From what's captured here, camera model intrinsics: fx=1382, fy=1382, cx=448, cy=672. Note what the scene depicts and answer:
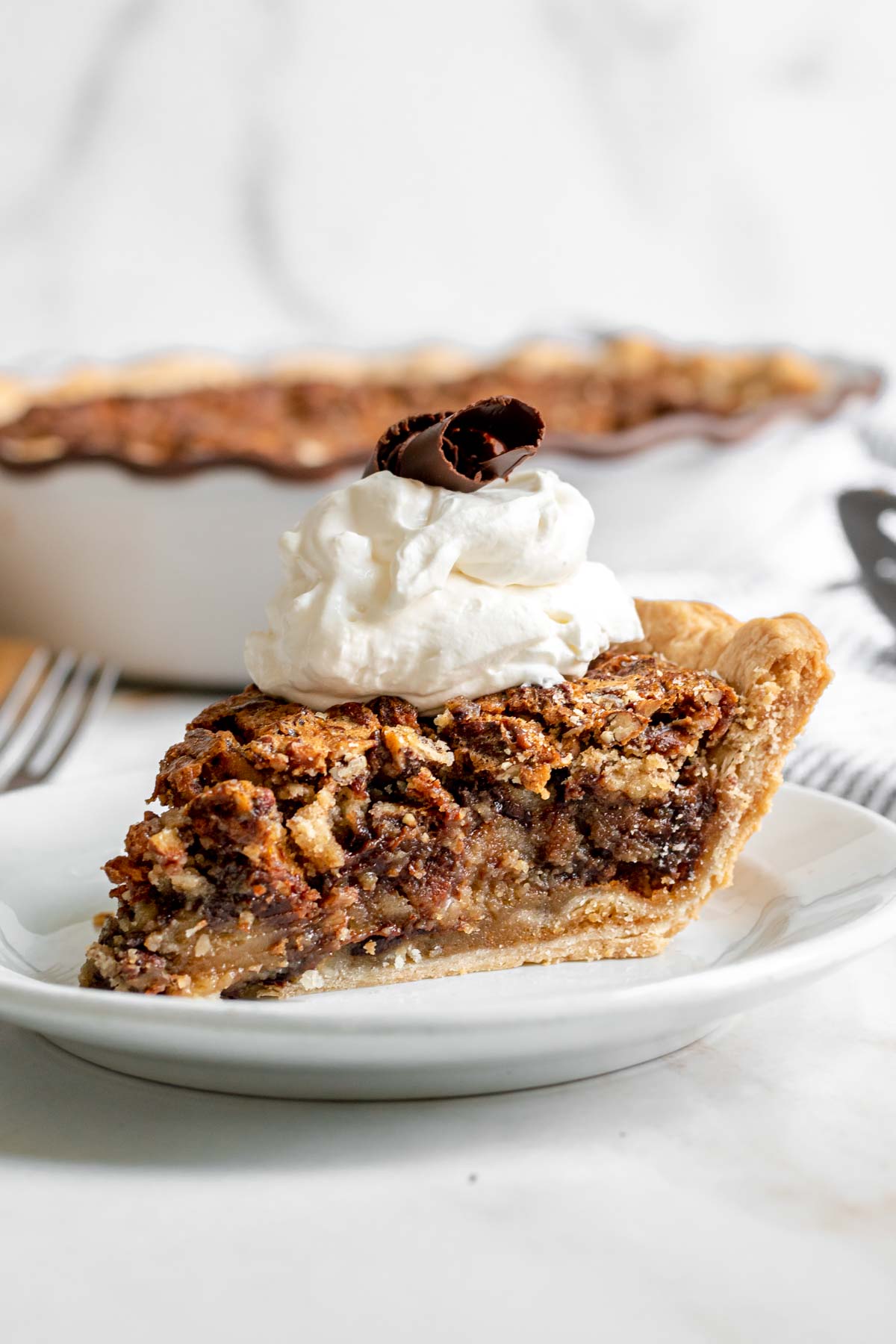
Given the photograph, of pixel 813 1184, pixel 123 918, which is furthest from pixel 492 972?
pixel 813 1184

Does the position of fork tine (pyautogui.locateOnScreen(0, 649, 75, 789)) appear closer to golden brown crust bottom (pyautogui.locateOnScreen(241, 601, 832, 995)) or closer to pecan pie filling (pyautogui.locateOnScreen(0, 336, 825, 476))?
pecan pie filling (pyautogui.locateOnScreen(0, 336, 825, 476))

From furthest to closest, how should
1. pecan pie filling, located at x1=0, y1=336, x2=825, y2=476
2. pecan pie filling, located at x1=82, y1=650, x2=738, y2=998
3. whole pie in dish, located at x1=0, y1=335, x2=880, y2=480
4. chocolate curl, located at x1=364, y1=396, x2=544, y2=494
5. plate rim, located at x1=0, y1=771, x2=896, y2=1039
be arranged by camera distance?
1. pecan pie filling, located at x1=0, y1=336, x2=825, y2=476
2. whole pie in dish, located at x1=0, y1=335, x2=880, y2=480
3. chocolate curl, located at x1=364, y1=396, x2=544, y2=494
4. pecan pie filling, located at x1=82, y1=650, x2=738, y2=998
5. plate rim, located at x1=0, y1=771, x2=896, y2=1039

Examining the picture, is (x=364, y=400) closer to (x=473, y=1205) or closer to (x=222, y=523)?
(x=222, y=523)

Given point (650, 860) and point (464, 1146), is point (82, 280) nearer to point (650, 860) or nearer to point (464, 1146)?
point (650, 860)

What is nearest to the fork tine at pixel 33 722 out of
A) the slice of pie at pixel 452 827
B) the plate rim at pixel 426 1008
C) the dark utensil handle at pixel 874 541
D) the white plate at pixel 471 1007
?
the white plate at pixel 471 1007

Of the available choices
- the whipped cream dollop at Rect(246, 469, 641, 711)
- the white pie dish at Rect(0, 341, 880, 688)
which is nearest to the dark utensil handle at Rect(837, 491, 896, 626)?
the white pie dish at Rect(0, 341, 880, 688)

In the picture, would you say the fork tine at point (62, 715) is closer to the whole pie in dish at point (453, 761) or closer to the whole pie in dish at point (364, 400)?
the whole pie in dish at point (364, 400)
